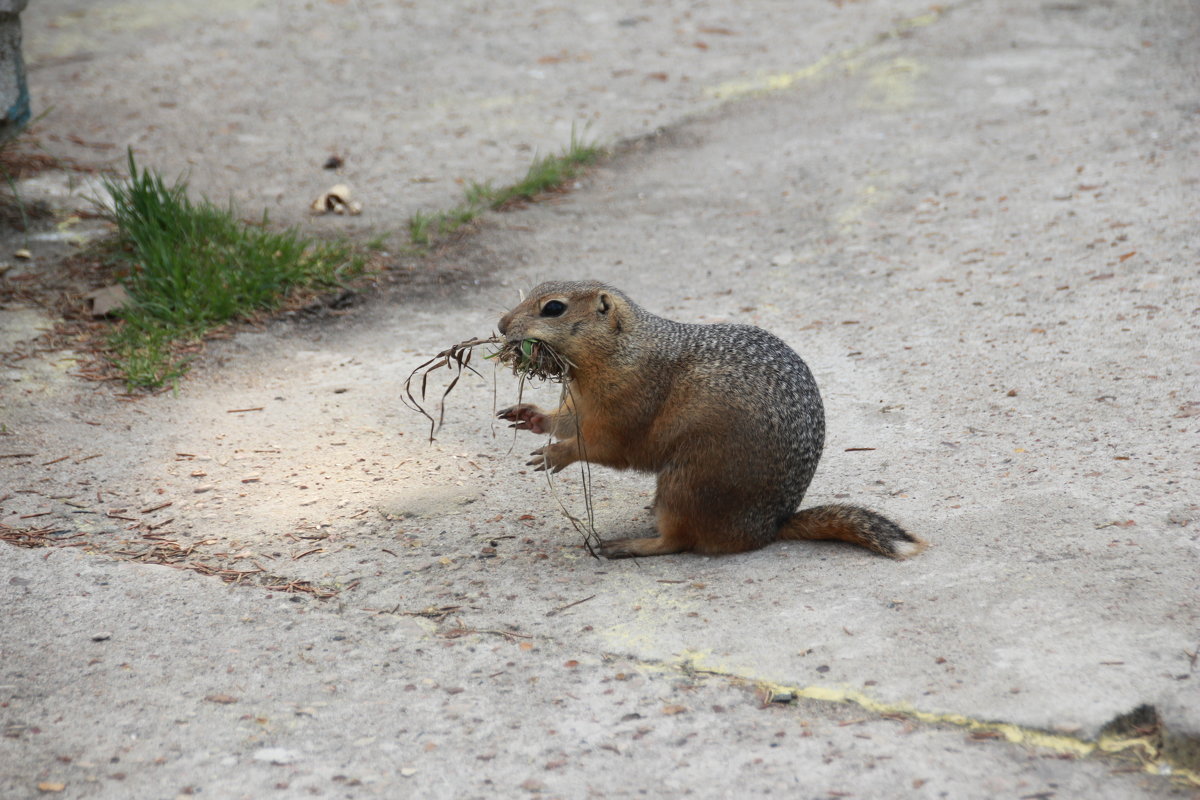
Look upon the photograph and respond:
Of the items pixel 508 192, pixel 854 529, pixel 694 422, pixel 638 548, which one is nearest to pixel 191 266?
pixel 508 192

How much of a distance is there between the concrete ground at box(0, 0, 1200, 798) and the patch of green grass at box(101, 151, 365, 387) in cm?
27

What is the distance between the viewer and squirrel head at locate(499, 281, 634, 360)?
11.8 feet

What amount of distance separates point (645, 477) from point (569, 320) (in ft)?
3.52

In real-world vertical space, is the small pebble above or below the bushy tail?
below

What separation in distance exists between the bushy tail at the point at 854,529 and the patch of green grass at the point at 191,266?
3022mm

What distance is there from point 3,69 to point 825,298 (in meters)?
4.40

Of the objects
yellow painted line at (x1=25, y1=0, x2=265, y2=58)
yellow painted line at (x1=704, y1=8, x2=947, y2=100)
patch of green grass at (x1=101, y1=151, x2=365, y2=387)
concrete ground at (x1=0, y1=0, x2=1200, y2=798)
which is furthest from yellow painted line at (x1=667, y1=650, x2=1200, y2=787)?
yellow painted line at (x1=25, y1=0, x2=265, y2=58)

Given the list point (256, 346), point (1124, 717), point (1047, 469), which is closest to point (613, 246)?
point (256, 346)

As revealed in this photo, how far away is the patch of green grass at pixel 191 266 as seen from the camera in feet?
17.7

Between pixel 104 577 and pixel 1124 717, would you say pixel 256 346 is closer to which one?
pixel 104 577

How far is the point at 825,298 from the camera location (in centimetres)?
564

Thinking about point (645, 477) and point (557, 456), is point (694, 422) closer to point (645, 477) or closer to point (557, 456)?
point (557, 456)

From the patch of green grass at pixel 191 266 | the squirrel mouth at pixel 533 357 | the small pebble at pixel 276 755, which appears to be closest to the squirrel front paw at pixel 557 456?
the squirrel mouth at pixel 533 357

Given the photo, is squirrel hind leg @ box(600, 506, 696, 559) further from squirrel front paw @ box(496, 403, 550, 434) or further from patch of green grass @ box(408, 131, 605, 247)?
patch of green grass @ box(408, 131, 605, 247)
